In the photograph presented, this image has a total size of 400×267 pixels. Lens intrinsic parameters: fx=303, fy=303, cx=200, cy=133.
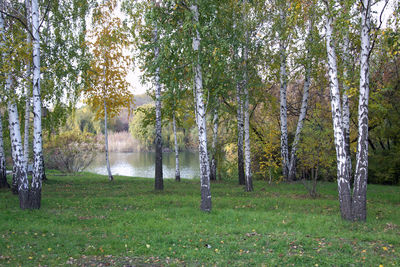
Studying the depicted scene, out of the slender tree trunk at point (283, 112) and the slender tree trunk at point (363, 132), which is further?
the slender tree trunk at point (283, 112)

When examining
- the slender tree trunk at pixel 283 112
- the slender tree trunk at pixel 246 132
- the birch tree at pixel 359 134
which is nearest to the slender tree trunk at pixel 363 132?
the birch tree at pixel 359 134

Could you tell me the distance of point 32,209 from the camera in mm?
8203

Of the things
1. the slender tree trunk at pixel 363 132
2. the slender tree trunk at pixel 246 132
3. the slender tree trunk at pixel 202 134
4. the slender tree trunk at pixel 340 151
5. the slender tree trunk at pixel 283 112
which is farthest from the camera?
the slender tree trunk at pixel 283 112

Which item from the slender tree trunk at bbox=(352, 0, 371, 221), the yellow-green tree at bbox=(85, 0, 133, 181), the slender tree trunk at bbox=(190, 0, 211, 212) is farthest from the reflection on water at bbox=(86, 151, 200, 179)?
the slender tree trunk at bbox=(352, 0, 371, 221)

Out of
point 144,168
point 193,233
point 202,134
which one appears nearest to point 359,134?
point 202,134

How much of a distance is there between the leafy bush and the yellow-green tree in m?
5.16

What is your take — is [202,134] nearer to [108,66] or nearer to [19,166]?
[19,166]

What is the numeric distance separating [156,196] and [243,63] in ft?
20.5

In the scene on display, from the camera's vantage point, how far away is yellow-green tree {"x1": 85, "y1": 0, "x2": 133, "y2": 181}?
50.3 ft

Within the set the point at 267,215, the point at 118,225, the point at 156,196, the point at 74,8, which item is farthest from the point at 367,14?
the point at 74,8

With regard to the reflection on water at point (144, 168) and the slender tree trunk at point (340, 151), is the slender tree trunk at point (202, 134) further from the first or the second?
the reflection on water at point (144, 168)

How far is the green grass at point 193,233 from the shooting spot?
5156 millimetres

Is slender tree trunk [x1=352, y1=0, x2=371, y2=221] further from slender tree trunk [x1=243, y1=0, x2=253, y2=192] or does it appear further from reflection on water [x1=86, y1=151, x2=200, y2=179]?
reflection on water [x1=86, y1=151, x2=200, y2=179]

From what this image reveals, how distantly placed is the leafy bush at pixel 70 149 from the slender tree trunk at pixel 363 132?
18.0 meters
